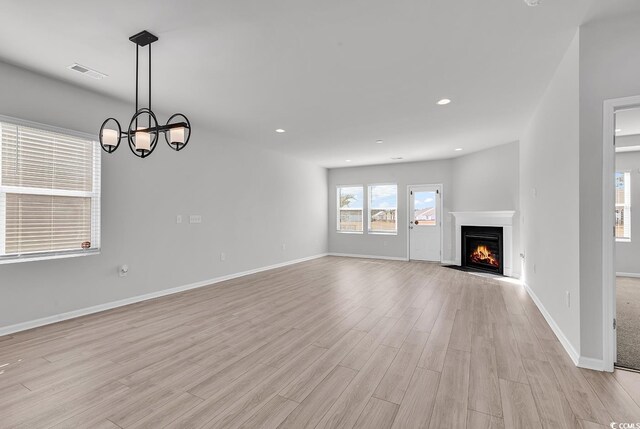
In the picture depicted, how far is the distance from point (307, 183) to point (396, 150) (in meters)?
2.67

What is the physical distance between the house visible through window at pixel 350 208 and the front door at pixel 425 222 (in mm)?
1539

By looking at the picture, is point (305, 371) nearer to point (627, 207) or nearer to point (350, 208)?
point (350, 208)

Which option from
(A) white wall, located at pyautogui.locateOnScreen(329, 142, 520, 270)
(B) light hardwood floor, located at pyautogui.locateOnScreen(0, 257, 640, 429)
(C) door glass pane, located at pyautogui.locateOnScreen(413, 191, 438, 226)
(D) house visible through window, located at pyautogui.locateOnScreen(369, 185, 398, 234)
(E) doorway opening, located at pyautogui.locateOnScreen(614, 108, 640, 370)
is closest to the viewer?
(B) light hardwood floor, located at pyautogui.locateOnScreen(0, 257, 640, 429)

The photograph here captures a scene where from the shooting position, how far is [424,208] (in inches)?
316

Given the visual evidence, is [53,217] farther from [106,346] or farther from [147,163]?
[106,346]

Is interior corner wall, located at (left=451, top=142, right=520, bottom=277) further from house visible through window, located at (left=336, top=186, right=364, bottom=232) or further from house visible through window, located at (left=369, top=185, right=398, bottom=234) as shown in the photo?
house visible through window, located at (left=336, top=186, right=364, bottom=232)

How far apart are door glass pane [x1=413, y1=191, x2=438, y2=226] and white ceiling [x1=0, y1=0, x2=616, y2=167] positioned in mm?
3396

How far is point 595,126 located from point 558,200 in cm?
91

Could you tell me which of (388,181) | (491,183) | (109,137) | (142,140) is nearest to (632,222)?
(491,183)

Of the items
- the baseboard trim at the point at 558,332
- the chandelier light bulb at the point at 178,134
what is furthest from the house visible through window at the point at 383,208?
the chandelier light bulb at the point at 178,134

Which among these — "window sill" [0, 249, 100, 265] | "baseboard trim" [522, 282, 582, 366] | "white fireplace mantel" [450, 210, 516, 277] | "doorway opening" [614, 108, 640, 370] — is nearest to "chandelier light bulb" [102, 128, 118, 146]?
"window sill" [0, 249, 100, 265]

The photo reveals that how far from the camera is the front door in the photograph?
25.7 feet

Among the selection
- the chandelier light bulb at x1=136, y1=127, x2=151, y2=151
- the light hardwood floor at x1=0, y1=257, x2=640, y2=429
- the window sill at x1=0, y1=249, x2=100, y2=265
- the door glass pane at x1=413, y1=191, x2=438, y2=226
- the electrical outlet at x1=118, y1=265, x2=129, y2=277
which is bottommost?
the light hardwood floor at x1=0, y1=257, x2=640, y2=429

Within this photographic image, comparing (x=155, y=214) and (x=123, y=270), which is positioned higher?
(x=155, y=214)
